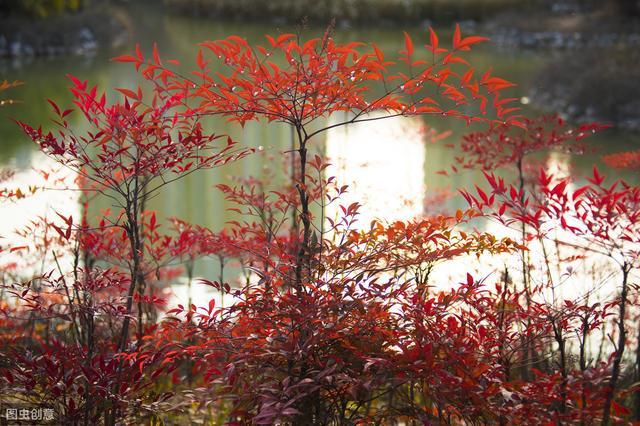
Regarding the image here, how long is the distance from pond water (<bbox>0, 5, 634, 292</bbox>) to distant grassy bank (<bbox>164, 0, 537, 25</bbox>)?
150cm

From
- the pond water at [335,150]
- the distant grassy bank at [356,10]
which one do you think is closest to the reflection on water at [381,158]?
the pond water at [335,150]

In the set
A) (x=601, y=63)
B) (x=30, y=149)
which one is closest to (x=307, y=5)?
(x=601, y=63)

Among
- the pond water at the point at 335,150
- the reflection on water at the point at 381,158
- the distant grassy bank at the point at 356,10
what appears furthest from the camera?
the distant grassy bank at the point at 356,10

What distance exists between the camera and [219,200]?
454cm

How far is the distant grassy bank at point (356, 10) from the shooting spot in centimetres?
1008

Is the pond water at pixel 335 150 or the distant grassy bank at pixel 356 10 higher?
the distant grassy bank at pixel 356 10

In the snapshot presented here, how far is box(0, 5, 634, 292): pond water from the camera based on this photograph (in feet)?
13.4

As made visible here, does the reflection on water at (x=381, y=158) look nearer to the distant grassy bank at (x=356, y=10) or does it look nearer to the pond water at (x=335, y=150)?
the pond water at (x=335, y=150)

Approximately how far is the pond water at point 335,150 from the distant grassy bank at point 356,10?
1.50 m

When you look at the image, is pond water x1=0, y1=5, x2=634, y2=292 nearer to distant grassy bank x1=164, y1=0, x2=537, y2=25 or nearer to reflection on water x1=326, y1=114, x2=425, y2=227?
reflection on water x1=326, y1=114, x2=425, y2=227

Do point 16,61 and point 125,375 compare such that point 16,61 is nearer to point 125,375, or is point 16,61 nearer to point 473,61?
point 473,61

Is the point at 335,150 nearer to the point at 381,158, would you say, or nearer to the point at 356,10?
the point at 381,158

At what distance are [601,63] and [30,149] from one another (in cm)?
442

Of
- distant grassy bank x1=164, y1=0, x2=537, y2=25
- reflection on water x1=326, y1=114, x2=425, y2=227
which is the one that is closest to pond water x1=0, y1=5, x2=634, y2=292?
reflection on water x1=326, y1=114, x2=425, y2=227
